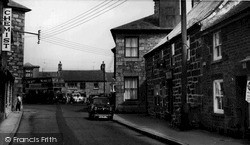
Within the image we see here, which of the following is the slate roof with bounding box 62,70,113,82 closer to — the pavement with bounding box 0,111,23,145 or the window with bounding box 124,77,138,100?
the window with bounding box 124,77,138,100

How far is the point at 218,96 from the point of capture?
1416cm

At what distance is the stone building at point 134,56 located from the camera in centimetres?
2856

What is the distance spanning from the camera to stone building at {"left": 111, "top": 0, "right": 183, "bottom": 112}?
28.6m

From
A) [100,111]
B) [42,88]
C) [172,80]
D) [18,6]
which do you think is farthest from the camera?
[42,88]

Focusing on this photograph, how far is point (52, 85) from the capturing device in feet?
180

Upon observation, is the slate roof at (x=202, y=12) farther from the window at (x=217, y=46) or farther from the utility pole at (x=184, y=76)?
the window at (x=217, y=46)

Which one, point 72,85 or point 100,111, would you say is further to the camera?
point 72,85

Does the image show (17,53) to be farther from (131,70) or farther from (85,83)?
(85,83)

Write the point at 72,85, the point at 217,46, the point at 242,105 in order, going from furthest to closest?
the point at 72,85, the point at 217,46, the point at 242,105

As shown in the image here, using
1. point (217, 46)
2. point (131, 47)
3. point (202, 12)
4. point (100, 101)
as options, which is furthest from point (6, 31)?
point (217, 46)

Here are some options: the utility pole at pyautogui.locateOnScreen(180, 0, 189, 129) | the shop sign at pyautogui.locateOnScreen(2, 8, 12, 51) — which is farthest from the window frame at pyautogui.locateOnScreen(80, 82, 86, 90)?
the utility pole at pyautogui.locateOnScreen(180, 0, 189, 129)

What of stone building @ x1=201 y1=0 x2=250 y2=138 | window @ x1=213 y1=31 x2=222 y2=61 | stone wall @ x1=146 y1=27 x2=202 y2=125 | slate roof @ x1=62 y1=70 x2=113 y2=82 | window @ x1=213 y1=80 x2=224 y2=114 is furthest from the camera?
slate roof @ x1=62 y1=70 x2=113 y2=82

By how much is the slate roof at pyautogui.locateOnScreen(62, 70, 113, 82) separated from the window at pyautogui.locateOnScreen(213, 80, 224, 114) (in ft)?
190

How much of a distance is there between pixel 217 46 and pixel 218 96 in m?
2.17
